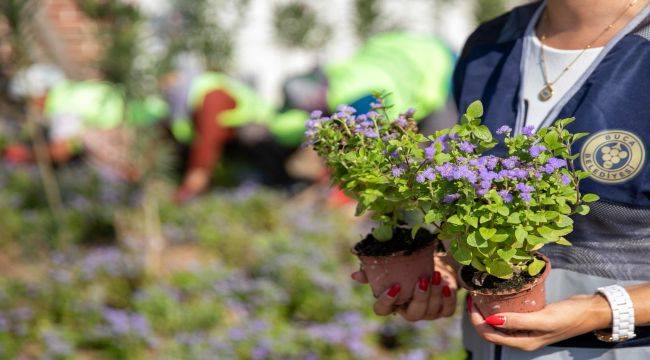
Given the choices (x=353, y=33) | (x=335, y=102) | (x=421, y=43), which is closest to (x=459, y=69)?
(x=335, y=102)

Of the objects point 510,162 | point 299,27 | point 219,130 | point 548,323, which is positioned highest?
point 299,27

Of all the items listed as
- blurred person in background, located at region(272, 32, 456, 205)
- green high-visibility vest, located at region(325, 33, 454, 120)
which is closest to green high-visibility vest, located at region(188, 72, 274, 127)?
blurred person in background, located at region(272, 32, 456, 205)

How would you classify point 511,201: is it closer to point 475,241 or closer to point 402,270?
point 475,241

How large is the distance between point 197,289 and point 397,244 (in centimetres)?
285

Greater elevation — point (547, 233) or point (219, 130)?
point (219, 130)

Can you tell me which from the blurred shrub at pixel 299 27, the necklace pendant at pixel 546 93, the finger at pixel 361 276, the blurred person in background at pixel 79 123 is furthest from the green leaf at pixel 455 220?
the blurred shrub at pixel 299 27

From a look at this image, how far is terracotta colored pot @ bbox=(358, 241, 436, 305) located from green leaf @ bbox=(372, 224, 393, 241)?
40 millimetres

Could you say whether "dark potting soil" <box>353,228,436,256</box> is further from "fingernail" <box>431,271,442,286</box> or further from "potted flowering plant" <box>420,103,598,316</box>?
"potted flowering plant" <box>420,103,598,316</box>

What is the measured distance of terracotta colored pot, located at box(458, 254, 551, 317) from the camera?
4.41 feet

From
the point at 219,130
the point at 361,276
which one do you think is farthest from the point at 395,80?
the point at 361,276

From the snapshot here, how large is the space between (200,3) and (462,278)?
573 cm

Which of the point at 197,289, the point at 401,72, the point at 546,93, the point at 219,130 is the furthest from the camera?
the point at 219,130

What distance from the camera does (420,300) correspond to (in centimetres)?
163

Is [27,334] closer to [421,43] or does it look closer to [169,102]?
[169,102]
